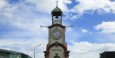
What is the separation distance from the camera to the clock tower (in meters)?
100

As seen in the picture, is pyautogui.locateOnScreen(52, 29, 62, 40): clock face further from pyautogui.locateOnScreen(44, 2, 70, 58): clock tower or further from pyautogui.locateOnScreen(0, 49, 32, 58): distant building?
pyautogui.locateOnScreen(0, 49, 32, 58): distant building

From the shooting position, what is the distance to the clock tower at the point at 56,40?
3939 inches

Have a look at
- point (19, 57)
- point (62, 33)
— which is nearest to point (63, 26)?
point (62, 33)

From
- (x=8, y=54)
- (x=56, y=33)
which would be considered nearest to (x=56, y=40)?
(x=56, y=33)

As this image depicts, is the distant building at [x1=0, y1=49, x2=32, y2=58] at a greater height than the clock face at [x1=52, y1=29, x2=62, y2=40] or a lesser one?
lesser

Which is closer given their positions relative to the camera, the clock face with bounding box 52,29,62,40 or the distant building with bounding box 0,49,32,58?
the clock face with bounding box 52,29,62,40

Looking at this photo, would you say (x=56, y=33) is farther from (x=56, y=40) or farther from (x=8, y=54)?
(x=8, y=54)


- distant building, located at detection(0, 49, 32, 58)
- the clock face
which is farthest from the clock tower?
distant building, located at detection(0, 49, 32, 58)

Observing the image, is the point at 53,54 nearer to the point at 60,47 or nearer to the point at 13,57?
the point at 60,47

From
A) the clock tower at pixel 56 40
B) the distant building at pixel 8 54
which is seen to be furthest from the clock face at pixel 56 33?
the distant building at pixel 8 54

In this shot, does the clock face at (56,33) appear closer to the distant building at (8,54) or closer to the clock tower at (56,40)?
the clock tower at (56,40)

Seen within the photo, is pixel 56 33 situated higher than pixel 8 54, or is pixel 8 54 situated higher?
pixel 56 33

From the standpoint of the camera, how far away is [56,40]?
101625 mm

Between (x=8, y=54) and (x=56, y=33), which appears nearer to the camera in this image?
(x=56, y=33)
